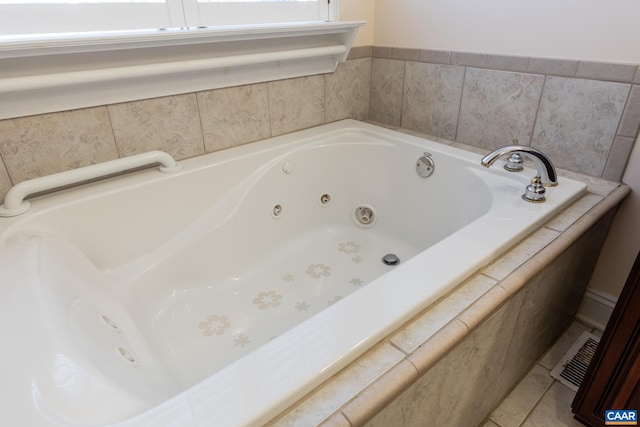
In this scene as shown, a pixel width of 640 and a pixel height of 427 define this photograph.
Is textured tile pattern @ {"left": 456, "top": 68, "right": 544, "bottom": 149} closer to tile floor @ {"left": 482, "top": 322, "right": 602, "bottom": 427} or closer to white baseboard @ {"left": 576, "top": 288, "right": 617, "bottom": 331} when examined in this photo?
white baseboard @ {"left": 576, "top": 288, "right": 617, "bottom": 331}

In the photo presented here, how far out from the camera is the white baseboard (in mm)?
1348

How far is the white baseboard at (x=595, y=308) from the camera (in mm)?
1348

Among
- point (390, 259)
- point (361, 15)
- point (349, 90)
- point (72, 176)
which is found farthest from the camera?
point (349, 90)

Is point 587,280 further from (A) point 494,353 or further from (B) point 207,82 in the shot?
(B) point 207,82

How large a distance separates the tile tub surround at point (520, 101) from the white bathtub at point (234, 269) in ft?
0.60

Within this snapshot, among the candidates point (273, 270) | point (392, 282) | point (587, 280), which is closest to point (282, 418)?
point (392, 282)

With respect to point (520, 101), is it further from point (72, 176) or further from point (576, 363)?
point (72, 176)

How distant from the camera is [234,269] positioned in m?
1.37

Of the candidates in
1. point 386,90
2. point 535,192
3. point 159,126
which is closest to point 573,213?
point 535,192

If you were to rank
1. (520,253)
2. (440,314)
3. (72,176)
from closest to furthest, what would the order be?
1. (440,314)
2. (520,253)
3. (72,176)

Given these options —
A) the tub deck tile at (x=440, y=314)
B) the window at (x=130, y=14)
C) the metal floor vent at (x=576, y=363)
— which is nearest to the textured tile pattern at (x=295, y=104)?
the window at (x=130, y=14)

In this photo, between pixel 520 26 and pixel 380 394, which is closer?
pixel 380 394
